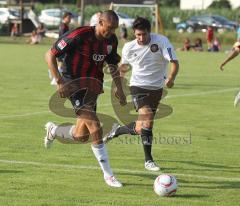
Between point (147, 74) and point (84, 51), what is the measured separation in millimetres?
1742

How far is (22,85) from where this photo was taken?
22.6m

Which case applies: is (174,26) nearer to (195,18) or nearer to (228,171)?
(195,18)

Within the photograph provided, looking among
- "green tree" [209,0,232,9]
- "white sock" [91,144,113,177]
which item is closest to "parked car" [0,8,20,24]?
"green tree" [209,0,232,9]

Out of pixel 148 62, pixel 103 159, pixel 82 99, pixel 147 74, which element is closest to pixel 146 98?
pixel 147 74

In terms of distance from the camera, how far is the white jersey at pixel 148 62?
1082 cm

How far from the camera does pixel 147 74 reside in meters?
11.1

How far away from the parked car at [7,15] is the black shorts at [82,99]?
54.3m

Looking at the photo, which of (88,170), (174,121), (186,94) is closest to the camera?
(88,170)

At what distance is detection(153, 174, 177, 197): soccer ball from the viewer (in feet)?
28.4

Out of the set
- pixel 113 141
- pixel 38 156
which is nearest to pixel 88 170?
pixel 38 156

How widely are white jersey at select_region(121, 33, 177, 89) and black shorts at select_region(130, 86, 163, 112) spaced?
73mm

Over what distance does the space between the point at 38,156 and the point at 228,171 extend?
2692 mm

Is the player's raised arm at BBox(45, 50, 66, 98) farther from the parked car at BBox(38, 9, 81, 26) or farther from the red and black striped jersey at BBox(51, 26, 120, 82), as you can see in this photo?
the parked car at BBox(38, 9, 81, 26)

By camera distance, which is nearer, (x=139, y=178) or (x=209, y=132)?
(x=139, y=178)
